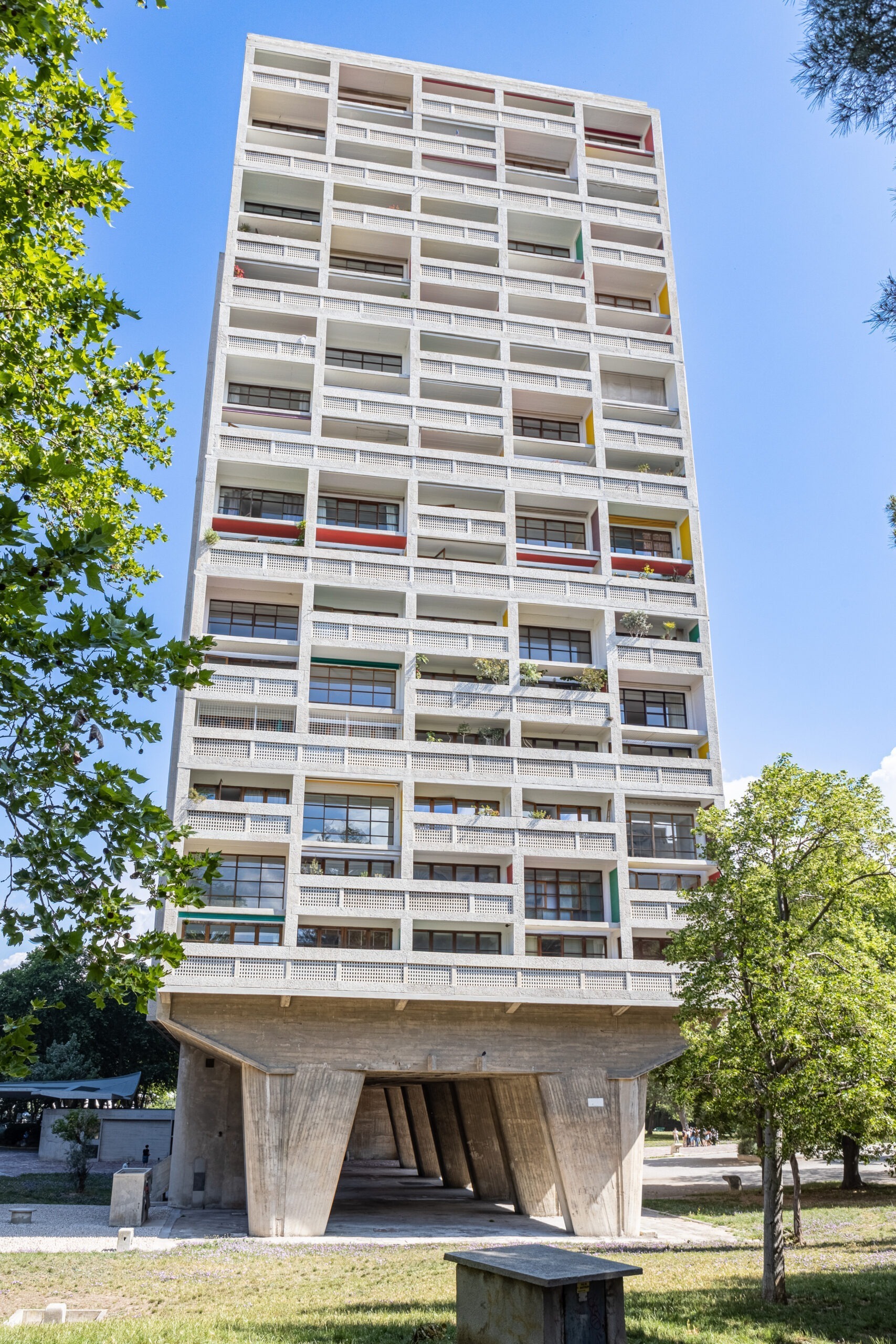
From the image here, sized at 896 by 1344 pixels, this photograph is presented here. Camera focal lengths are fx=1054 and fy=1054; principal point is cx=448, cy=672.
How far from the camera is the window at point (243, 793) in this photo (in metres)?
29.5

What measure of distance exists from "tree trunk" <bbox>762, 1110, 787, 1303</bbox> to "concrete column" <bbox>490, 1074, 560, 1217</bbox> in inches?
508

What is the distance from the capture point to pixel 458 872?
1193 inches

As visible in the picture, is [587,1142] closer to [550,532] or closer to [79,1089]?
[550,532]

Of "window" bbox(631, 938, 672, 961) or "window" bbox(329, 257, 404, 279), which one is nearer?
"window" bbox(631, 938, 672, 961)

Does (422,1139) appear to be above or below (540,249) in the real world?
below

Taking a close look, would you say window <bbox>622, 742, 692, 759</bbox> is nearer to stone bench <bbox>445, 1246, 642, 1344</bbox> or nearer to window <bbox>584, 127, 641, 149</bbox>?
stone bench <bbox>445, 1246, 642, 1344</bbox>

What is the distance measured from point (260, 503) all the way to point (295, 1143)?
1861 centimetres

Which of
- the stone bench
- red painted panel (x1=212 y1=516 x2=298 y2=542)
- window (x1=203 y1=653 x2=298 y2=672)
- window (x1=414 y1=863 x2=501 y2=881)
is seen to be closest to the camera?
the stone bench

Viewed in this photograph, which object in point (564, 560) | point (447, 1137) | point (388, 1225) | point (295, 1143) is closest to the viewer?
point (295, 1143)

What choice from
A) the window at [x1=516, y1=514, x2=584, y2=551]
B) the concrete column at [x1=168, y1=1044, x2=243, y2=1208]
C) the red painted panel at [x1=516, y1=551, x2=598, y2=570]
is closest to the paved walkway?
the concrete column at [x1=168, y1=1044, x2=243, y2=1208]

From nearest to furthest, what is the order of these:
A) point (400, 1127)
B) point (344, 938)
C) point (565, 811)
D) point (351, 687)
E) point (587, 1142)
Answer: point (587, 1142) < point (344, 938) < point (351, 687) < point (565, 811) < point (400, 1127)

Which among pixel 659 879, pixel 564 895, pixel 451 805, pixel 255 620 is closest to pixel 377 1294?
pixel 564 895

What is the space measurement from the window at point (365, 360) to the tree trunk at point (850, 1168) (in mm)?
29825

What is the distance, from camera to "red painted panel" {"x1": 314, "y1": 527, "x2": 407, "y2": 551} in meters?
32.2
